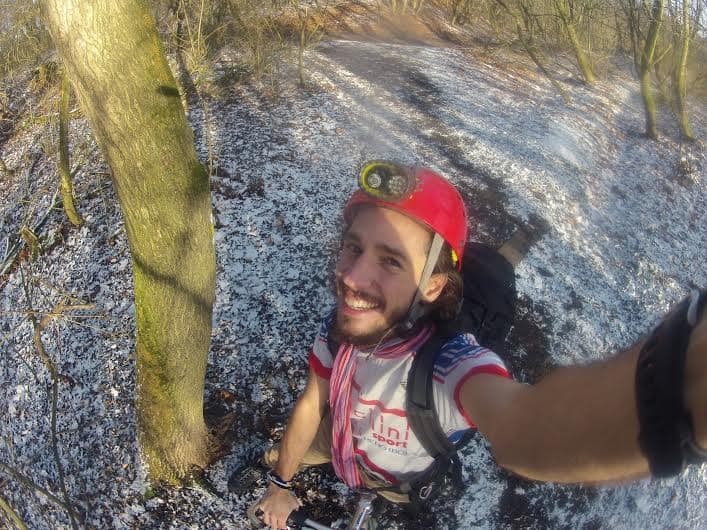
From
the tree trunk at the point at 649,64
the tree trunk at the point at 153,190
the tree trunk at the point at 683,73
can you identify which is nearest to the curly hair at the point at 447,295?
the tree trunk at the point at 153,190

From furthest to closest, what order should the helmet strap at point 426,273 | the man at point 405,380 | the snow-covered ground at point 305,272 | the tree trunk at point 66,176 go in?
the tree trunk at point 66,176, the snow-covered ground at point 305,272, the helmet strap at point 426,273, the man at point 405,380

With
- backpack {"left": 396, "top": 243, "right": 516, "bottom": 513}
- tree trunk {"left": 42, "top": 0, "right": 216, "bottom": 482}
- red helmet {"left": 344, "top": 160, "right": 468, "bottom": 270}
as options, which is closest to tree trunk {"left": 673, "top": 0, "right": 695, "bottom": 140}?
backpack {"left": 396, "top": 243, "right": 516, "bottom": 513}

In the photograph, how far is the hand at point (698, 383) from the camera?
66cm

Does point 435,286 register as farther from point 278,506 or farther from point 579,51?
point 579,51

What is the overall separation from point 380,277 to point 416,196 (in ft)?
1.09

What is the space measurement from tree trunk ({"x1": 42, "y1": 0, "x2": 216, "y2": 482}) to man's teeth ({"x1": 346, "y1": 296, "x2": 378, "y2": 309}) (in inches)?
32.5

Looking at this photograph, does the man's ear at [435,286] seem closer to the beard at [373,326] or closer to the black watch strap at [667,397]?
the beard at [373,326]

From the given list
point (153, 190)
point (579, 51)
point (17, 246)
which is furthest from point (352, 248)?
point (579, 51)

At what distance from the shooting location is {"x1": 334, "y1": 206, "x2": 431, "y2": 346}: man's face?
1.76m

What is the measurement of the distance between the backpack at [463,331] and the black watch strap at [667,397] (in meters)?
0.97

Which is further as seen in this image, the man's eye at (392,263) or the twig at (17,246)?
the twig at (17,246)

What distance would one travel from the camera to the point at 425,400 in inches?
65.4

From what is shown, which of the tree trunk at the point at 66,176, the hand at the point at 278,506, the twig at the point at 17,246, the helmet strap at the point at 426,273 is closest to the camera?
the helmet strap at the point at 426,273

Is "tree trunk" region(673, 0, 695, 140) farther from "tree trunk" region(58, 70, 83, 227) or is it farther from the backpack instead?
"tree trunk" region(58, 70, 83, 227)
